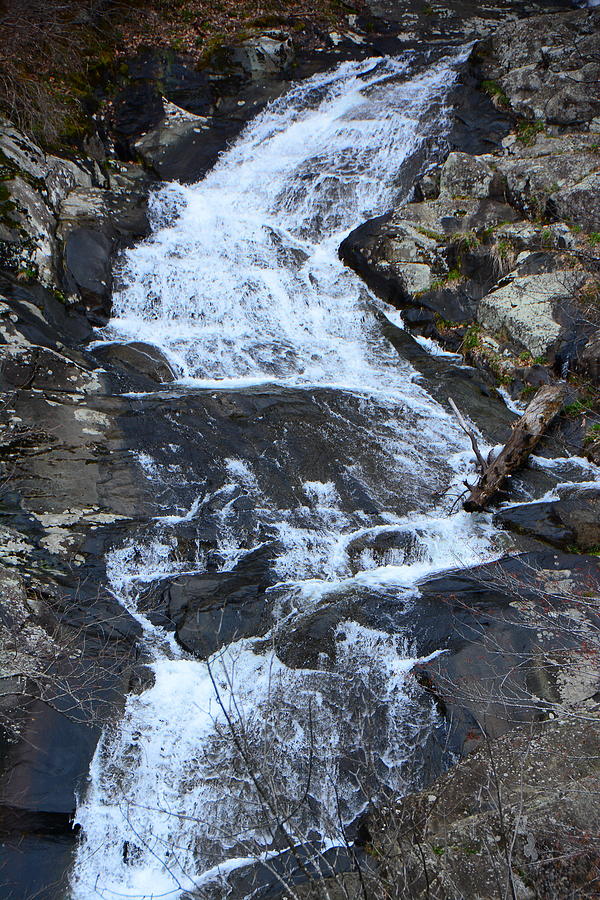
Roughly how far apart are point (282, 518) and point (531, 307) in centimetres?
586

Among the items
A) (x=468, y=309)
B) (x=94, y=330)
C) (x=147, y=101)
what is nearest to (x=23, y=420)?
(x=94, y=330)

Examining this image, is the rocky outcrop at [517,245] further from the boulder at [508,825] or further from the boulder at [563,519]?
the boulder at [508,825]

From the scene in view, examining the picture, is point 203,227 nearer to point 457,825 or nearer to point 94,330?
point 94,330

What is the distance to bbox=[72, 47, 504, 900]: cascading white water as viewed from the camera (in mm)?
4723

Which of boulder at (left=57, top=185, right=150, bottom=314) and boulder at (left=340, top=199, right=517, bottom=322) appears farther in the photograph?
boulder at (left=340, top=199, right=517, bottom=322)

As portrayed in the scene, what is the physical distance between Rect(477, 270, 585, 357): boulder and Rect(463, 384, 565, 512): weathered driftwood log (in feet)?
3.46

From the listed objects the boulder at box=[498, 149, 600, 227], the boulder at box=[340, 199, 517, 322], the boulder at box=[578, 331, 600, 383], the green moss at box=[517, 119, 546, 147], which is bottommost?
the boulder at box=[578, 331, 600, 383]

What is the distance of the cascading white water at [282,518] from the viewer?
4.72 m

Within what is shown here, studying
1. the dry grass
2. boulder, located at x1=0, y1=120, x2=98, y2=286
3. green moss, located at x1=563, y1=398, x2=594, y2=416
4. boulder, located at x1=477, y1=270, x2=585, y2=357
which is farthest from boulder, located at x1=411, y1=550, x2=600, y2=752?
the dry grass

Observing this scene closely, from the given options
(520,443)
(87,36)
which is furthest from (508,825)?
(87,36)

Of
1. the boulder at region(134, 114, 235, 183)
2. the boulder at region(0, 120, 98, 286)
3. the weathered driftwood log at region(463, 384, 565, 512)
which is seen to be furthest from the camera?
the boulder at region(134, 114, 235, 183)

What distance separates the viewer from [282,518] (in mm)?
7383

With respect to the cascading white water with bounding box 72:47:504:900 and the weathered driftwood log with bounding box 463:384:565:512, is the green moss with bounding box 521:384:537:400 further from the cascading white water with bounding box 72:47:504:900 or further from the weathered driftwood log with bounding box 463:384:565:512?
the cascading white water with bounding box 72:47:504:900

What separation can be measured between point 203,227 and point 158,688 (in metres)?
9.62
